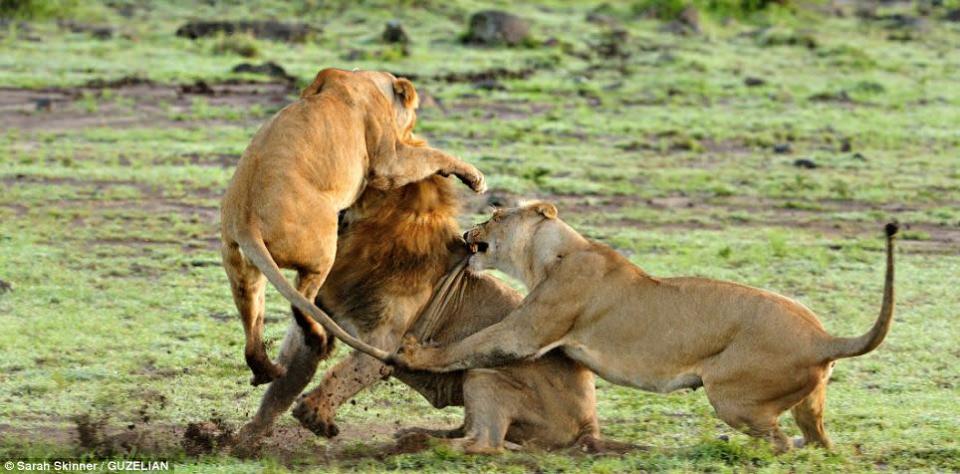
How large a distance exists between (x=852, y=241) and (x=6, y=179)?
17.2 ft

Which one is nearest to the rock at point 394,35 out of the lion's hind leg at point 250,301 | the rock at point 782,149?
the rock at point 782,149

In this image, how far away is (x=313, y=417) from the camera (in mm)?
5758

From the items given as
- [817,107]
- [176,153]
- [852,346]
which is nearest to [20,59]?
[176,153]

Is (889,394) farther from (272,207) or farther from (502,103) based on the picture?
(502,103)

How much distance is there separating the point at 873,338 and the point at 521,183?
19.1ft

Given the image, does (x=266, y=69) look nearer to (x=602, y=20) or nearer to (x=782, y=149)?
(x=782, y=149)

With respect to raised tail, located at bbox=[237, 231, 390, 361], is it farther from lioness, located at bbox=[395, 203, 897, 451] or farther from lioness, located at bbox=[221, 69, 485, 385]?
lioness, located at bbox=[395, 203, 897, 451]

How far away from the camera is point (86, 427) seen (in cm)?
598

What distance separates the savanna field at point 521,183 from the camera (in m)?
6.11

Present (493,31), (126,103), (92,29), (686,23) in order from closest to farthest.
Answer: (126,103) < (92,29) < (493,31) < (686,23)

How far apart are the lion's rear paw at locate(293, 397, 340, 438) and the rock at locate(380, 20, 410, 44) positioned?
36.5 ft

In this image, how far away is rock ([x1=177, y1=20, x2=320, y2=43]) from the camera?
16.6 m

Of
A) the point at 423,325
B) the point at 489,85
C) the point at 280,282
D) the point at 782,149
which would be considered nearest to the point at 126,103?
the point at 489,85

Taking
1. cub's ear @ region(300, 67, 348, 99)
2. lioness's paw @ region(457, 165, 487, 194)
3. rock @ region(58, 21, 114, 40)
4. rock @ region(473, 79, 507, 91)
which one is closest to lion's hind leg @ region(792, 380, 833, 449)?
lioness's paw @ region(457, 165, 487, 194)
